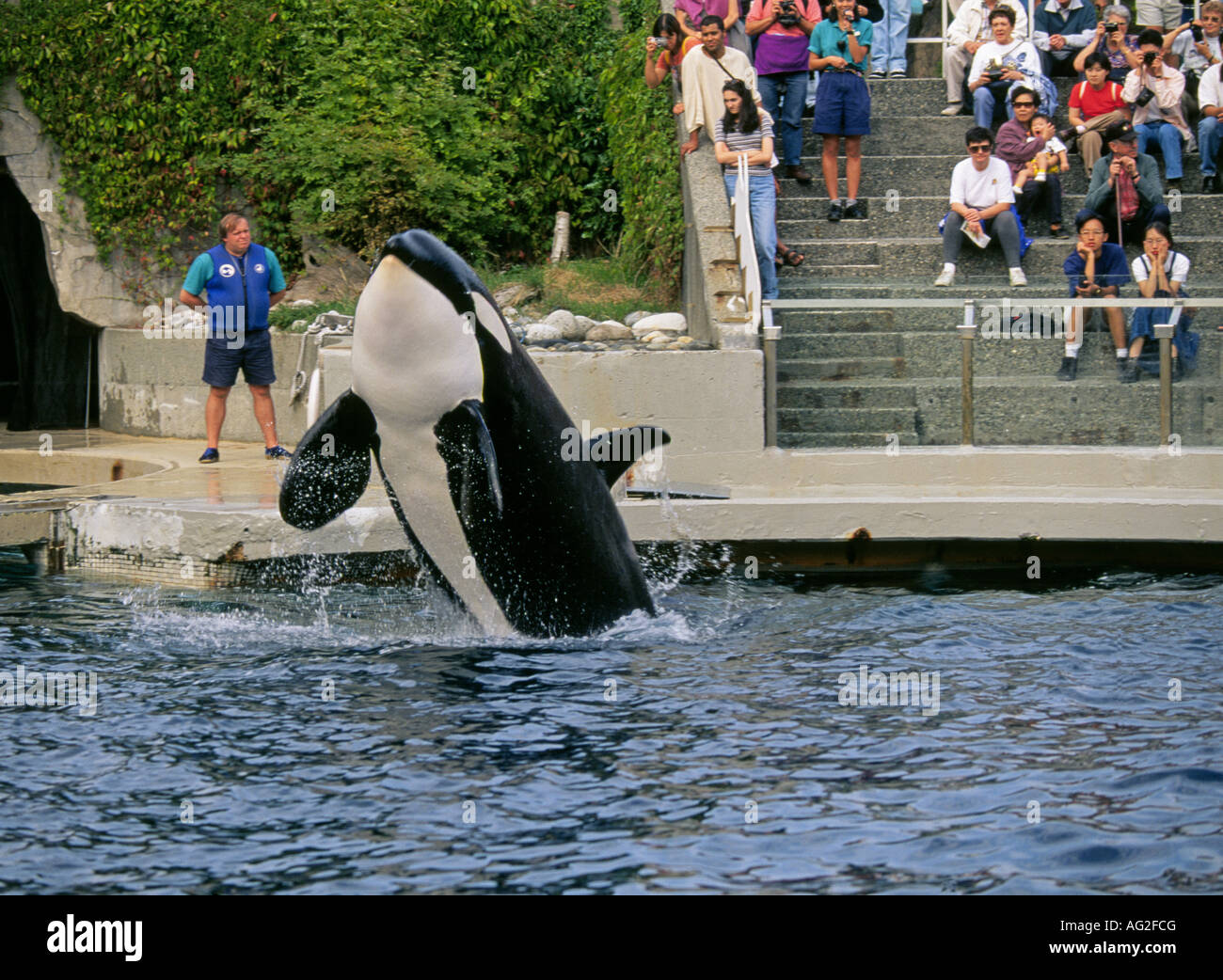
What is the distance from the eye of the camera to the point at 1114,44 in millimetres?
15328

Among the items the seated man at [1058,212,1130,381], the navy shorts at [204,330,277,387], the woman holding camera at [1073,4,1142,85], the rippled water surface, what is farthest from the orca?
the woman holding camera at [1073,4,1142,85]

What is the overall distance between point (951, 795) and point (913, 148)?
11056 mm

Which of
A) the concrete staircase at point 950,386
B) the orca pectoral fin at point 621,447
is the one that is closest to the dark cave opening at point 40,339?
the concrete staircase at point 950,386

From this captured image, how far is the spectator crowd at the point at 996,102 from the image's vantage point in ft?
42.4

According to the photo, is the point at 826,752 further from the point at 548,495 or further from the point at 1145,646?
the point at 1145,646

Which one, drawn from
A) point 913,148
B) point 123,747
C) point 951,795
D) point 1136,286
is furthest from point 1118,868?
point 913,148

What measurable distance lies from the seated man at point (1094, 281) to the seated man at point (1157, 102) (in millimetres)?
2896

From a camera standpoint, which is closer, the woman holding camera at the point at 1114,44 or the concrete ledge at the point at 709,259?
the concrete ledge at the point at 709,259

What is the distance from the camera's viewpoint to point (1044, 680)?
280 inches

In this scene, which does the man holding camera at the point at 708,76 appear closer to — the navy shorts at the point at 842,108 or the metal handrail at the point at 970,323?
the navy shorts at the point at 842,108

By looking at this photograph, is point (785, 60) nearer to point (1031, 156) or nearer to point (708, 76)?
point (708, 76)

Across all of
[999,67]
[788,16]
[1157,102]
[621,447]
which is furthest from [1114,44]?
[621,447]

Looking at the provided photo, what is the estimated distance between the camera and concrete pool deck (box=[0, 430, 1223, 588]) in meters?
9.42

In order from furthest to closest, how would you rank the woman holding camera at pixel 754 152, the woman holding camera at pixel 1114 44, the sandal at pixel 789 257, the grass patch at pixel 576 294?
1. the woman holding camera at pixel 1114 44
2. the grass patch at pixel 576 294
3. the sandal at pixel 789 257
4. the woman holding camera at pixel 754 152
